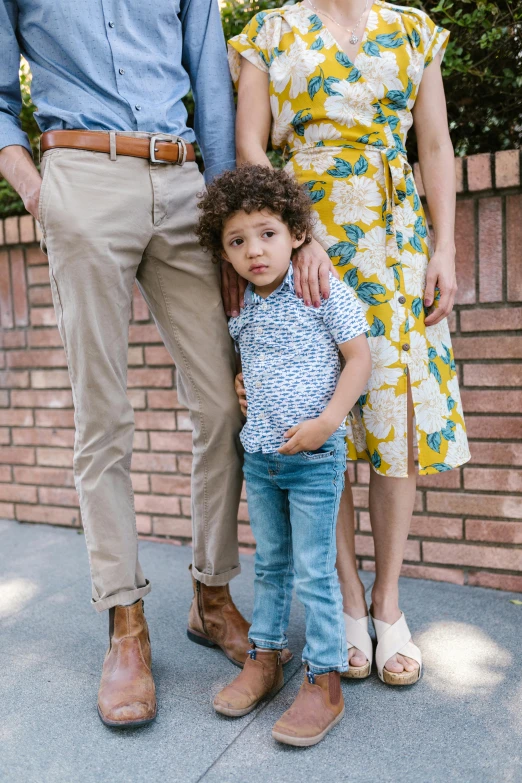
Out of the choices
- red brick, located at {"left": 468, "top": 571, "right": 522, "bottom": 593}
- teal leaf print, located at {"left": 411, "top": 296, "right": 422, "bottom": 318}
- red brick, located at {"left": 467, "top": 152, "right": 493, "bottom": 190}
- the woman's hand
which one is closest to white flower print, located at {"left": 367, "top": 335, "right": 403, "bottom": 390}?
teal leaf print, located at {"left": 411, "top": 296, "right": 422, "bottom": 318}

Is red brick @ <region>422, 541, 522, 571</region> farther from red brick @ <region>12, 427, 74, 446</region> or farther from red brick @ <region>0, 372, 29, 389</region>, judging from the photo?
red brick @ <region>0, 372, 29, 389</region>

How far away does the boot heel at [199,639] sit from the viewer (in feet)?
6.49

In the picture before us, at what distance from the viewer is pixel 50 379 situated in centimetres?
304

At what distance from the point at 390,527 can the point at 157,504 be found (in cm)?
132

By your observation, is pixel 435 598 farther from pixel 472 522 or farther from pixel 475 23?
pixel 475 23

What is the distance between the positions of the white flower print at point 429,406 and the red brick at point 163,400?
125 cm

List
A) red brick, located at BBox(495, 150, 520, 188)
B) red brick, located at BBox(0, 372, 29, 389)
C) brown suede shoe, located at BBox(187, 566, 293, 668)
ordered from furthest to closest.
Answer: red brick, located at BBox(0, 372, 29, 389)
red brick, located at BBox(495, 150, 520, 188)
brown suede shoe, located at BBox(187, 566, 293, 668)

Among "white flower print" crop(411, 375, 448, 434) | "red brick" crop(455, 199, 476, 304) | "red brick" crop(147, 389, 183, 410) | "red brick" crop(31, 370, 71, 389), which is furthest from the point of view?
"red brick" crop(31, 370, 71, 389)

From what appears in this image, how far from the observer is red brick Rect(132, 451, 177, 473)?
2.82 meters

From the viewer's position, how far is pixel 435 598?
2.23 metres

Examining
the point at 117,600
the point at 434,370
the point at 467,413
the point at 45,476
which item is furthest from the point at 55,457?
the point at 434,370

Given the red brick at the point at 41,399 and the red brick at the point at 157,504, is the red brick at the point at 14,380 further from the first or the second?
the red brick at the point at 157,504

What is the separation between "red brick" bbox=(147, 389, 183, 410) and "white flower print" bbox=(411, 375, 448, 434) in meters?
1.25

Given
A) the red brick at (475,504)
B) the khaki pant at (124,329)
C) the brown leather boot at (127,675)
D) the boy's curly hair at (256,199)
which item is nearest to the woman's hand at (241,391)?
the khaki pant at (124,329)
